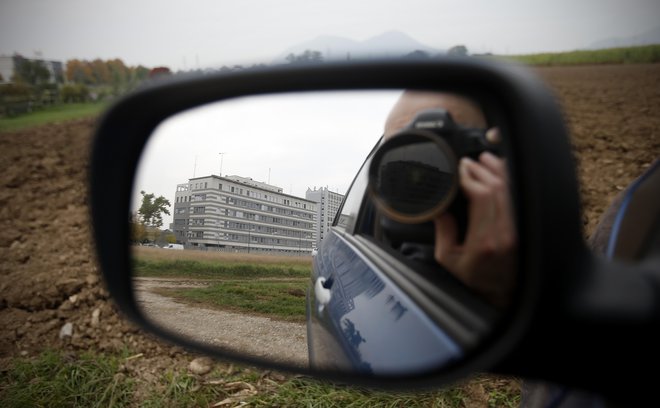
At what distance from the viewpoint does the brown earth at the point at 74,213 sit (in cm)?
405

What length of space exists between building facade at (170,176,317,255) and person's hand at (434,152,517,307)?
2.21 ft

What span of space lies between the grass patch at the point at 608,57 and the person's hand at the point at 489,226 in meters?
19.5

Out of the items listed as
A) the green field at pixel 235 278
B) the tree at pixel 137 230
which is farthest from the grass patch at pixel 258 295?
the tree at pixel 137 230

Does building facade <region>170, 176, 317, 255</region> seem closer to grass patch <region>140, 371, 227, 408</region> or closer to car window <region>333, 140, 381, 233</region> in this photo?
car window <region>333, 140, 381, 233</region>

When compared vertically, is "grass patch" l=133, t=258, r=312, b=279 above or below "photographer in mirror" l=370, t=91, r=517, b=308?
below

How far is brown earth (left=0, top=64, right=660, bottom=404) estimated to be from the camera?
4055mm

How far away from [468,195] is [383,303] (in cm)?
70

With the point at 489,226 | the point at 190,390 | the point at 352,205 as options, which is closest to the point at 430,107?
the point at 489,226

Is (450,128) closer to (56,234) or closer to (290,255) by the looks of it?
(290,255)

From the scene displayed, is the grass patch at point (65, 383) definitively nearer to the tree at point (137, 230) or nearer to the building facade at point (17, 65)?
the tree at point (137, 230)

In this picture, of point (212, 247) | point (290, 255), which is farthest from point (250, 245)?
point (290, 255)

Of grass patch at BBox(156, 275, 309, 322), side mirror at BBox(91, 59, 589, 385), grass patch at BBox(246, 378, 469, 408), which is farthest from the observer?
grass patch at BBox(246, 378, 469, 408)

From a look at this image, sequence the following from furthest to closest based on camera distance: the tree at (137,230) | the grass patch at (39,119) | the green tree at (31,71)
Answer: the green tree at (31,71) → the grass patch at (39,119) → the tree at (137,230)

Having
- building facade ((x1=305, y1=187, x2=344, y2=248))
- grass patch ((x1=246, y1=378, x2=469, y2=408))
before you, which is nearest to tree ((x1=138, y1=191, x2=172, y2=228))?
building facade ((x1=305, y1=187, x2=344, y2=248))
